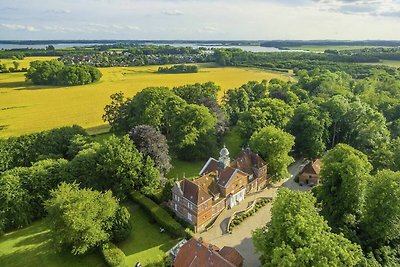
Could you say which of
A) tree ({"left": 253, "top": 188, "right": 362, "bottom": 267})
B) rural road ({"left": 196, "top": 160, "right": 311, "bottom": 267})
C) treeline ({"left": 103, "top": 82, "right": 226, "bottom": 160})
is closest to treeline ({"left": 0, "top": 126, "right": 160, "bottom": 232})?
rural road ({"left": 196, "top": 160, "right": 311, "bottom": 267})

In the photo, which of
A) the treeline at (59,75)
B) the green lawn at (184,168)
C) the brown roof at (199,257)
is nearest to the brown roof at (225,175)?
the green lawn at (184,168)

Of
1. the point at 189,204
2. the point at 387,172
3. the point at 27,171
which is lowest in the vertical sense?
the point at 189,204

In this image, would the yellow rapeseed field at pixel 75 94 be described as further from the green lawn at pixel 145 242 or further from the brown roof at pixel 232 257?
the brown roof at pixel 232 257

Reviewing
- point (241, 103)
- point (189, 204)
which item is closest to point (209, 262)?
point (189, 204)

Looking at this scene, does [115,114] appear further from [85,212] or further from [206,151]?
[85,212]

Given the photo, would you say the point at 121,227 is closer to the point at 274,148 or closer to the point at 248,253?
the point at 248,253

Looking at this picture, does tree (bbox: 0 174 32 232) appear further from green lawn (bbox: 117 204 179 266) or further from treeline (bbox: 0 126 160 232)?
green lawn (bbox: 117 204 179 266)

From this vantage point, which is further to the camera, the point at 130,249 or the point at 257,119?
the point at 257,119
